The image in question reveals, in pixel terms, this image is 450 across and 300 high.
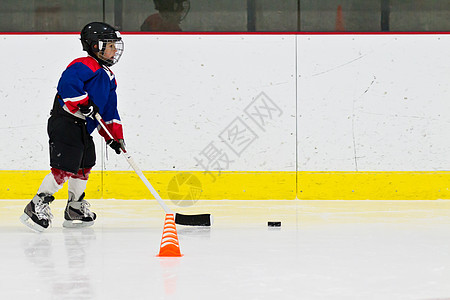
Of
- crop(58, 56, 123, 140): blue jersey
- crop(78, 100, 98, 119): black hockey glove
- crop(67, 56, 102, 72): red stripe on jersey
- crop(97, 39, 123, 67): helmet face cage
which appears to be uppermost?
crop(97, 39, 123, 67): helmet face cage

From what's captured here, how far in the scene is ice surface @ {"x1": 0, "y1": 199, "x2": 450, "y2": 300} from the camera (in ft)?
9.01

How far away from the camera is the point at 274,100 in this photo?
6625 mm

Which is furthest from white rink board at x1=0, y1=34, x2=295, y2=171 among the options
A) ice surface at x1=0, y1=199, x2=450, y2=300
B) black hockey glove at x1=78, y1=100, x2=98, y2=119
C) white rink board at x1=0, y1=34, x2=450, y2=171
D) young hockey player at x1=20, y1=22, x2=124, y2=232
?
black hockey glove at x1=78, y1=100, x2=98, y2=119

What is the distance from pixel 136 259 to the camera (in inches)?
136

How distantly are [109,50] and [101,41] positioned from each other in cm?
8

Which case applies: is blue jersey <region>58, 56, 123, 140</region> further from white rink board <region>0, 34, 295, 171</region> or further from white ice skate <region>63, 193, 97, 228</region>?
white rink board <region>0, 34, 295, 171</region>

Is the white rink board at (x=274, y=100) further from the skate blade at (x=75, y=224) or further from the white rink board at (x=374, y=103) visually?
the skate blade at (x=75, y=224)

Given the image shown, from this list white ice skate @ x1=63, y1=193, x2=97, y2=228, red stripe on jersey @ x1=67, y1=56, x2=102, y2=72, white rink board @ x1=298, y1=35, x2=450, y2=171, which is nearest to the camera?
red stripe on jersey @ x1=67, y1=56, x2=102, y2=72

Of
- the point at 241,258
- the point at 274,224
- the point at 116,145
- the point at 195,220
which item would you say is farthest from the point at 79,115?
the point at 241,258

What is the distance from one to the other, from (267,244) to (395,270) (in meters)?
0.92

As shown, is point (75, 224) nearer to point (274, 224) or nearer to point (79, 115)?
point (79, 115)

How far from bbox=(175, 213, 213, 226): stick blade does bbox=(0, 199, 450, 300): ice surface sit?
49mm

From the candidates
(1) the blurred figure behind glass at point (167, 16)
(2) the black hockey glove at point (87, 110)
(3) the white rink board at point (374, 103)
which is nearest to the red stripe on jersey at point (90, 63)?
(2) the black hockey glove at point (87, 110)

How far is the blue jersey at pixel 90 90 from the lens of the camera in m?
4.50
